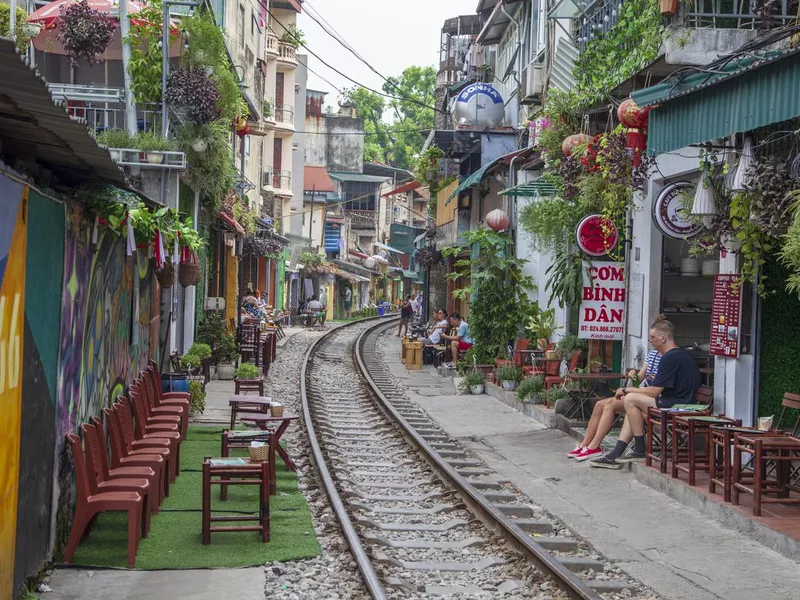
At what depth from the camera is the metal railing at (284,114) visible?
4912cm

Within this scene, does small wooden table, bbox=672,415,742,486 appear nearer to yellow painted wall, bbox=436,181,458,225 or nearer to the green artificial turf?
the green artificial turf

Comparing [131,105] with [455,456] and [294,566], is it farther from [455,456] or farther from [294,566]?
[294,566]

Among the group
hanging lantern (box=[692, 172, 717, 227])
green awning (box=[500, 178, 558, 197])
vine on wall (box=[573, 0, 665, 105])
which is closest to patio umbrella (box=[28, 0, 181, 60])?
green awning (box=[500, 178, 558, 197])

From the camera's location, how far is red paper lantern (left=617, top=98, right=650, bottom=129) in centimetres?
1303

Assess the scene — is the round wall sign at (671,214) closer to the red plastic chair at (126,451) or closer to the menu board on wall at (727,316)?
the menu board on wall at (727,316)

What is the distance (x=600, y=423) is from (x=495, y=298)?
9.70m

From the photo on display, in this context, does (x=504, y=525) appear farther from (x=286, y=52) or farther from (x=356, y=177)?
(x=356, y=177)

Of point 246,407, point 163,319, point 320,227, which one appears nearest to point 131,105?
point 163,319

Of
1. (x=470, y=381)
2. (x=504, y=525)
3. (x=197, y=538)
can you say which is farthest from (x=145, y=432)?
(x=470, y=381)

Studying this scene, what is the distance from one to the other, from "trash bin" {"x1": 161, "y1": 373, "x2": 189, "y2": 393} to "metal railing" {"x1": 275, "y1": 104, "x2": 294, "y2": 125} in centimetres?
3507

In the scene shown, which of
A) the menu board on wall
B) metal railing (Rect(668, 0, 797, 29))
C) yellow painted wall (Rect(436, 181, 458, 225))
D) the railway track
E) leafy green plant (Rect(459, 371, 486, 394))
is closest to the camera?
the railway track

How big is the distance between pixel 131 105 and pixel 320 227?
44.7 metres

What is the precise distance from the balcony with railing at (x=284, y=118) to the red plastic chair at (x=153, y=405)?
1447 inches

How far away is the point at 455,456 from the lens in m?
14.0
